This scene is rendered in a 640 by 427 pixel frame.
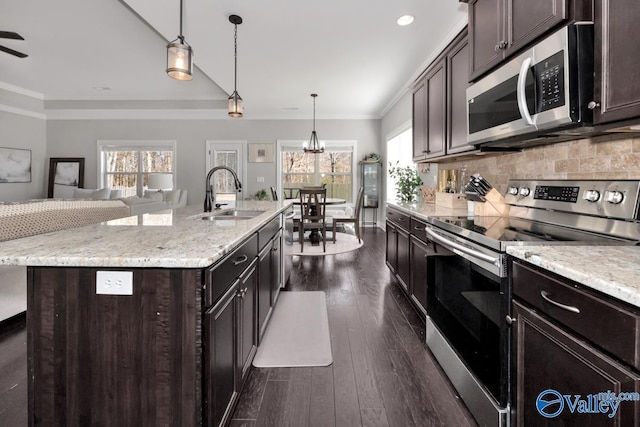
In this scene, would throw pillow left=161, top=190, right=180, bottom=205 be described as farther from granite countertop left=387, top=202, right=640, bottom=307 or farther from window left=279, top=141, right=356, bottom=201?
granite countertop left=387, top=202, right=640, bottom=307

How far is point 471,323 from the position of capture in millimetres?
1570

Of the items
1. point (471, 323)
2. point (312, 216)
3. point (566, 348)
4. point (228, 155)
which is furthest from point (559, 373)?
point (228, 155)

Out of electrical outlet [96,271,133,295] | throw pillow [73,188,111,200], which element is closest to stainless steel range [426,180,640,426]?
electrical outlet [96,271,133,295]

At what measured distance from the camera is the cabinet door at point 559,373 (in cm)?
76

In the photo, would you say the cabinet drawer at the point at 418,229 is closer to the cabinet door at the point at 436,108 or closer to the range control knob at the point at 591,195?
the cabinet door at the point at 436,108

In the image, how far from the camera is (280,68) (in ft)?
16.1

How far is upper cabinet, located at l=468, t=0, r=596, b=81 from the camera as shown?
1318 millimetres

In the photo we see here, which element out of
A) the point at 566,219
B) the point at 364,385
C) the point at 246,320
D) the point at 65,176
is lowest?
the point at 364,385

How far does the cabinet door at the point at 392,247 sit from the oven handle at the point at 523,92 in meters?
1.86

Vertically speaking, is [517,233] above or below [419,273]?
above

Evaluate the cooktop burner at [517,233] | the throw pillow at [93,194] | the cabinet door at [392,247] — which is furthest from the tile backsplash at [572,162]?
the throw pillow at [93,194]

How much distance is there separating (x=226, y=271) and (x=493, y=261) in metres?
1.03

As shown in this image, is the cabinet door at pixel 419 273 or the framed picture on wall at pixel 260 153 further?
the framed picture on wall at pixel 260 153

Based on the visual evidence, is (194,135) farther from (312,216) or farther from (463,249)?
(463,249)
